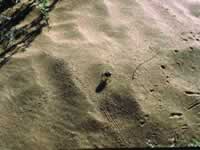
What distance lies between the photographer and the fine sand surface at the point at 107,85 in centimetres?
279

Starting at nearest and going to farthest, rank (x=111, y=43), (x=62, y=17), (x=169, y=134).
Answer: (x=169, y=134), (x=111, y=43), (x=62, y=17)

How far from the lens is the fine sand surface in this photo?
2.79 metres

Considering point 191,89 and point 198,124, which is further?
point 191,89

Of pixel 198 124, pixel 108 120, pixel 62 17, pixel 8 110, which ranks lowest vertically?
pixel 198 124

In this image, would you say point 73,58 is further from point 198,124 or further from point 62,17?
point 198,124

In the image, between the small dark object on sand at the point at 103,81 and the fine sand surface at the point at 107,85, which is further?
the small dark object on sand at the point at 103,81

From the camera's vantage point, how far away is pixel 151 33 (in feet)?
11.5

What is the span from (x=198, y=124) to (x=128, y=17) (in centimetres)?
124

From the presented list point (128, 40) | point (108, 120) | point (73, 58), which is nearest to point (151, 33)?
point (128, 40)

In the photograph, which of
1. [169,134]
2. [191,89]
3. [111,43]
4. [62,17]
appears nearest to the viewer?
[169,134]

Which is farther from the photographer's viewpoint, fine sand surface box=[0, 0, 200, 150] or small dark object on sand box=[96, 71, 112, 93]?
small dark object on sand box=[96, 71, 112, 93]

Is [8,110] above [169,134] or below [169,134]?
above

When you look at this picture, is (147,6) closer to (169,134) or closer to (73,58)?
(73,58)

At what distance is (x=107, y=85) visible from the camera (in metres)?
3.05
